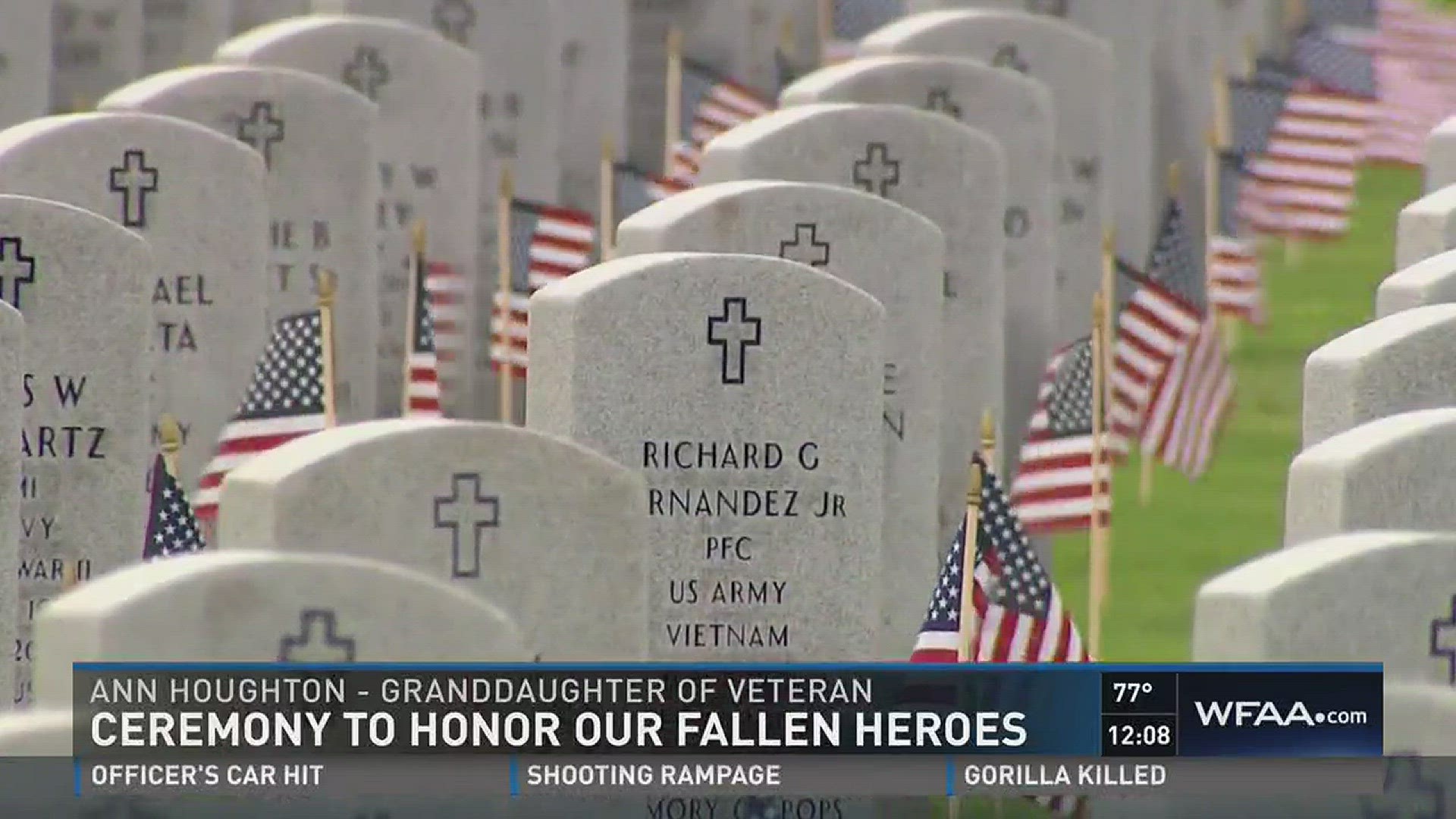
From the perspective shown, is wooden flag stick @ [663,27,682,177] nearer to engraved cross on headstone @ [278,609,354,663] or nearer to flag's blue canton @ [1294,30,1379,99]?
flag's blue canton @ [1294,30,1379,99]

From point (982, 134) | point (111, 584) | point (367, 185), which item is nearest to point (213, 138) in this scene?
point (367, 185)

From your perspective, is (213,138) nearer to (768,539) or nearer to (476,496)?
(768,539)

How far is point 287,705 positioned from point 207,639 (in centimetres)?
35

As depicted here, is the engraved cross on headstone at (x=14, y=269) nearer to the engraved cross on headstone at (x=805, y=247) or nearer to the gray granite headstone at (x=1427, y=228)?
the engraved cross on headstone at (x=805, y=247)

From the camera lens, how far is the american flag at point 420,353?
18.6 meters

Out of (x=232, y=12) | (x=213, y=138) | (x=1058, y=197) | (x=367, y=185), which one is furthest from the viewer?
(x=232, y=12)

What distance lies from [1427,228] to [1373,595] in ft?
15.6

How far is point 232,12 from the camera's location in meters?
24.7

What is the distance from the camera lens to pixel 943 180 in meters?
18.0

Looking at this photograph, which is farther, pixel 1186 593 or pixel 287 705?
pixel 1186 593

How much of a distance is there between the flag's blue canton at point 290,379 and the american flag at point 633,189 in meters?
5.75

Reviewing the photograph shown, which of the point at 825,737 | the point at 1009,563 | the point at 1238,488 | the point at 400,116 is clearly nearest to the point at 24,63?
the point at 400,116

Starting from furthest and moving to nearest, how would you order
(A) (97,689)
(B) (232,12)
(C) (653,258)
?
(B) (232,12) < (C) (653,258) < (A) (97,689)

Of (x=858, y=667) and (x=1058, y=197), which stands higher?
(x=1058, y=197)
